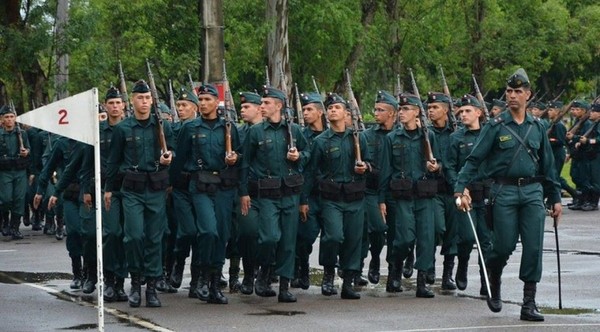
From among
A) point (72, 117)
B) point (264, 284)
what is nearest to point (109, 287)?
point (264, 284)

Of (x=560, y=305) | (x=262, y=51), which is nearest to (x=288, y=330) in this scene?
(x=560, y=305)

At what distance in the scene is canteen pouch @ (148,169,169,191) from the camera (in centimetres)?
1491

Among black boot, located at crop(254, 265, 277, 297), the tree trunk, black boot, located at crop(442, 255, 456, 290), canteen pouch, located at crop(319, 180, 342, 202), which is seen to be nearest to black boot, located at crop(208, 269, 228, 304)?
black boot, located at crop(254, 265, 277, 297)

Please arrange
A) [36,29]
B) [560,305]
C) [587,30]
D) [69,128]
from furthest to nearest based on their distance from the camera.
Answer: [587,30] < [36,29] < [560,305] < [69,128]

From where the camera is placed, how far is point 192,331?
42.8 feet

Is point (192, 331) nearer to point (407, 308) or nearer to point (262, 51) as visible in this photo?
point (407, 308)

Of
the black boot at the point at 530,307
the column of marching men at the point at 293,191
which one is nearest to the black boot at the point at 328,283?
the column of marching men at the point at 293,191

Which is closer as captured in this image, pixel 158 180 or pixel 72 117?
pixel 72 117

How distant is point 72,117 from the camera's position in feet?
40.9

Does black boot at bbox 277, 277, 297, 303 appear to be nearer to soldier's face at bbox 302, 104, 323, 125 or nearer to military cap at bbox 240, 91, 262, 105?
military cap at bbox 240, 91, 262, 105

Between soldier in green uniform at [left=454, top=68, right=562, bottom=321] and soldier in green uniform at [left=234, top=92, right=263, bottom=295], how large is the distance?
8.27 feet

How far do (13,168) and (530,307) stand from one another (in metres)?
13.5

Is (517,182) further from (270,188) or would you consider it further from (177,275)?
(177,275)

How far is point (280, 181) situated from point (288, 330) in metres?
2.63
